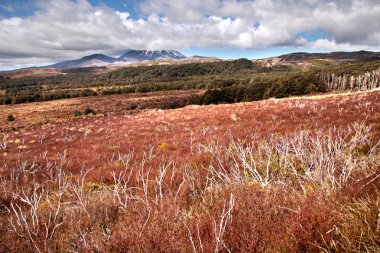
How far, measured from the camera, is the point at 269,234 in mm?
2713

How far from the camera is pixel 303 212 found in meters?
2.77

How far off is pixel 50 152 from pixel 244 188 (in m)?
13.3

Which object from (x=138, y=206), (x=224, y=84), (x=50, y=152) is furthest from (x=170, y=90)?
(x=138, y=206)

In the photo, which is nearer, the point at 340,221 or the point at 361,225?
the point at 361,225

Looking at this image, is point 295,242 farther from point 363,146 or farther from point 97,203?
point 363,146

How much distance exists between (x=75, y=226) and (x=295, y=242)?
2927 millimetres

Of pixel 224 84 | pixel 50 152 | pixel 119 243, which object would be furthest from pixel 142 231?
pixel 224 84

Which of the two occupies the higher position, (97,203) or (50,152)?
(97,203)

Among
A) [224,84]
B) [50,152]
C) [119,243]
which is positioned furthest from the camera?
[224,84]

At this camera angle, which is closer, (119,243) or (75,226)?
(119,243)

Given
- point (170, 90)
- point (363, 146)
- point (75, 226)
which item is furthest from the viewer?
point (170, 90)

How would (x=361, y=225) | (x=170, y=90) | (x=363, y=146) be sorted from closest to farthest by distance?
(x=361, y=225) → (x=363, y=146) → (x=170, y=90)

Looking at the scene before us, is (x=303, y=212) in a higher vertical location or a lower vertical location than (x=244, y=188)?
higher

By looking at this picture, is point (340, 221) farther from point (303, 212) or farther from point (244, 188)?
point (244, 188)
